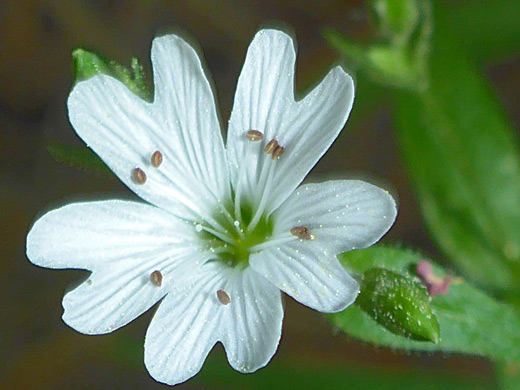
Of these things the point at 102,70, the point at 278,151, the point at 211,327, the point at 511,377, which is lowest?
the point at 511,377

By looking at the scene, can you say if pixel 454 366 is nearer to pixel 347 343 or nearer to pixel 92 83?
pixel 347 343

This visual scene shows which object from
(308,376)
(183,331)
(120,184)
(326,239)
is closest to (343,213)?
(326,239)

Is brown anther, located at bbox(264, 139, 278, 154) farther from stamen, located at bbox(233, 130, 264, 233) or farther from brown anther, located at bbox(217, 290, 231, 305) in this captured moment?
brown anther, located at bbox(217, 290, 231, 305)

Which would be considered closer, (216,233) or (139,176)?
(139,176)

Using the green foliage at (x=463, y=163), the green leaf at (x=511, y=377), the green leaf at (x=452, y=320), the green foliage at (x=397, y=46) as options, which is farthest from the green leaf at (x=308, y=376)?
the green foliage at (x=397, y=46)

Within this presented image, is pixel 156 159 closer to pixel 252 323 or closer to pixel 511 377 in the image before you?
pixel 252 323

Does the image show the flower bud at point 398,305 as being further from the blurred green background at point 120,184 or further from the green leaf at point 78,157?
the blurred green background at point 120,184
